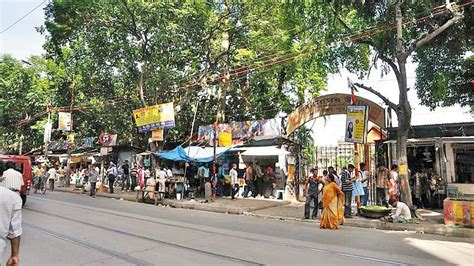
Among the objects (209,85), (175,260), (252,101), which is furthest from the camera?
(252,101)

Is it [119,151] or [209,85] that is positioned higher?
[209,85]

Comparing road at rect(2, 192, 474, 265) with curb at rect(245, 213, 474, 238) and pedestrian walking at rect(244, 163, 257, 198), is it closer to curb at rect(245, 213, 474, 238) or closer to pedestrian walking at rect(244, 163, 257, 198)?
curb at rect(245, 213, 474, 238)

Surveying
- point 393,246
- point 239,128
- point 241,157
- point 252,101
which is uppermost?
point 252,101

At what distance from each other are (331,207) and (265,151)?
879 centimetres

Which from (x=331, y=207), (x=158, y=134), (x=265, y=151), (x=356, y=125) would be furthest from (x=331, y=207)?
(x=158, y=134)

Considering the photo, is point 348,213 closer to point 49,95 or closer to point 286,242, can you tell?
point 286,242

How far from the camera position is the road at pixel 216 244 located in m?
6.62

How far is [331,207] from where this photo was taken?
11125mm

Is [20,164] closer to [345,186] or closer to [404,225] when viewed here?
[345,186]

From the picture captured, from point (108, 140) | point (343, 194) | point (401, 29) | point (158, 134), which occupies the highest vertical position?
point (401, 29)

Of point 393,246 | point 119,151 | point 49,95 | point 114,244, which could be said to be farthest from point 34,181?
point 393,246

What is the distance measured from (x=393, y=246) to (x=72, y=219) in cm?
920

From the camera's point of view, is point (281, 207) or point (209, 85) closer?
point (281, 207)

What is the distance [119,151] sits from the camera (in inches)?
1176
